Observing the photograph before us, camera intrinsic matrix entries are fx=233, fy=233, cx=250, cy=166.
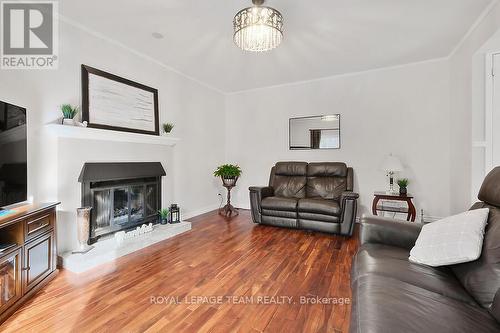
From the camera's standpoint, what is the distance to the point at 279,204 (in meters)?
3.54

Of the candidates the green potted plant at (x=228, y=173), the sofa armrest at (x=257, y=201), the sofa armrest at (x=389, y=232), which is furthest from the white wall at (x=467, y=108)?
the green potted plant at (x=228, y=173)

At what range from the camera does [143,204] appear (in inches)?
130

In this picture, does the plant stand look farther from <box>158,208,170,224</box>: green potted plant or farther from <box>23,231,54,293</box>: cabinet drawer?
<box>23,231,54,293</box>: cabinet drawer

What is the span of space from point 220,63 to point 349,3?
2.01 meters

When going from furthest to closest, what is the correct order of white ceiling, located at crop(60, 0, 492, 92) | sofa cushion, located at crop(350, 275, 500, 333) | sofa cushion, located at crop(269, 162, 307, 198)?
sofa cushion, located at crop(269, 162, 307, 198)
white ceiling, located at crop(60, 0, 492, 92)
sofa cushion, located at crop(350, 275, 500, 333)

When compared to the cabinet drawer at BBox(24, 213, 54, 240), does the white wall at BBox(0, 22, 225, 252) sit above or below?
above

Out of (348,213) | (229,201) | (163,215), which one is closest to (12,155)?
(163,215)

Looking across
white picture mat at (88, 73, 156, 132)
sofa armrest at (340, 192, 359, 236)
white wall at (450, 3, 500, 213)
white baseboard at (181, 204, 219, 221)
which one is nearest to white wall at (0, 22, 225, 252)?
white baseboard at (181, 204, 219, 221)

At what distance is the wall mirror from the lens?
167 inches

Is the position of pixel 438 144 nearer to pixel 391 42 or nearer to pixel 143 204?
pixel 391 42

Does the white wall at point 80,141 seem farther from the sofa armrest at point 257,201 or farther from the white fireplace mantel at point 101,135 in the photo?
the sofa armrest at point 257,201

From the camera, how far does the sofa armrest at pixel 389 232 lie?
1.68m

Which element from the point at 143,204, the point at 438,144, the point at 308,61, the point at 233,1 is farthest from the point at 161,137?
the point at 438,144

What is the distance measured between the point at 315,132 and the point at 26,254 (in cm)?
414
